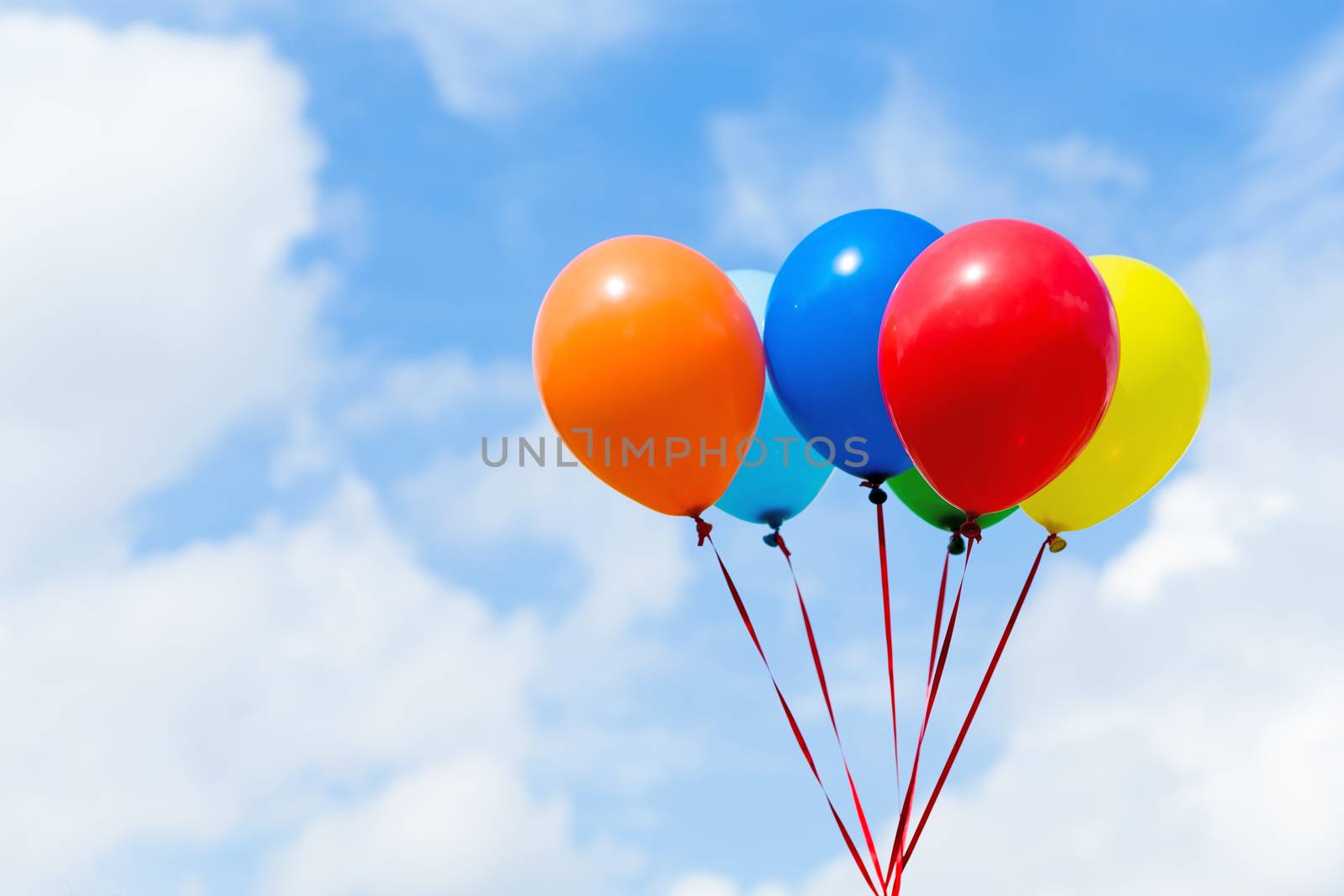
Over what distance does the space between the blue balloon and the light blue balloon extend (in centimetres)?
33

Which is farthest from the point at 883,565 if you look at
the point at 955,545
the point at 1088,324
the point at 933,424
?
the point at 1088,324

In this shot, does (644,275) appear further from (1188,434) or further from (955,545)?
(1188,434)

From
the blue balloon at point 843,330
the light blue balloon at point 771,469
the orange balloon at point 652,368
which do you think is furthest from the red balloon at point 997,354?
the light blue balloon at point 771,469

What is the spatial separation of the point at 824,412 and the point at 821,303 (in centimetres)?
53

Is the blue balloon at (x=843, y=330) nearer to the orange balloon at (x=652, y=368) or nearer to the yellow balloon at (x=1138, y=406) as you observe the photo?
the orange balloon at (x=652, y=368)

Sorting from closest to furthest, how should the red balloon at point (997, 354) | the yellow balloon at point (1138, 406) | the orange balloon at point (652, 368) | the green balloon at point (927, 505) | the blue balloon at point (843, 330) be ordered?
the red balloon at point (997, 354) < the orange balloon at point (652, 368) < the blue balloon at point (843, 330) < the yellow balloon at point (1138, 406) < the green balloon at point (927, 505)

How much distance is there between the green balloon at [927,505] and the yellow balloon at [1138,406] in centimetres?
24

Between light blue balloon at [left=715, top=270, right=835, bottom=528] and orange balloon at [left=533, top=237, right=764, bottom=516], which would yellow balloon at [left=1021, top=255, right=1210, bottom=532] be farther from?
orange balloon at [left=533, top=237, right=764, bottom=516]

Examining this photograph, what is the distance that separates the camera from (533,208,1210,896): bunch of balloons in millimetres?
6422

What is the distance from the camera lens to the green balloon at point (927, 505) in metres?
7.70

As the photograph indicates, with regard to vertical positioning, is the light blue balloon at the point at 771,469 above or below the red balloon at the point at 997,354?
above

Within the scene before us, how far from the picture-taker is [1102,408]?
22.1ft

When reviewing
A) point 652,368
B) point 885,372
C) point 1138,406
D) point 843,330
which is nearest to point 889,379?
point 885,372

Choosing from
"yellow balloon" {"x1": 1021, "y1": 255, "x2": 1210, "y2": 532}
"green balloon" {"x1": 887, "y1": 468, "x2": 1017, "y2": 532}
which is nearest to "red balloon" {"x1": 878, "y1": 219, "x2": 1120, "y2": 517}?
"yellow balloon" {"x1": 1021, "y1": 255, "x2": 1210, "y2": 532}
